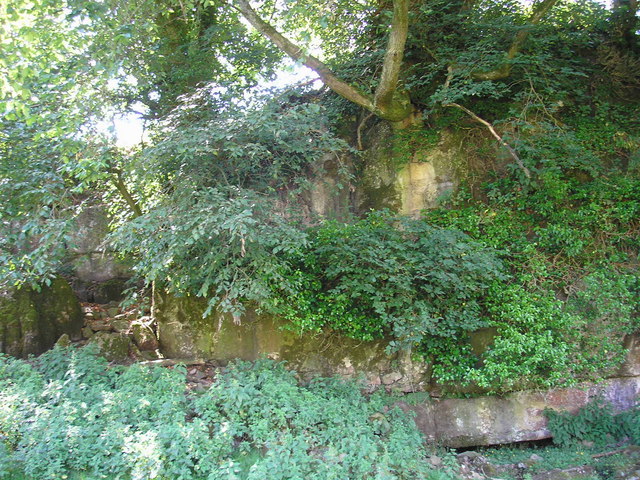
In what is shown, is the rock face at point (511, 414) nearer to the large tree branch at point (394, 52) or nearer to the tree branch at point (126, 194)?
the large tree branch at point (394, 52)

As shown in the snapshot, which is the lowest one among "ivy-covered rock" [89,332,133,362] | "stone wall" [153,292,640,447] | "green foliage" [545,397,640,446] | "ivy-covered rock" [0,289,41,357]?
"green foliage" [545,397,640,446]

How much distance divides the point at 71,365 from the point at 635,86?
914 cm

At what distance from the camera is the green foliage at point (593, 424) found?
5.40m

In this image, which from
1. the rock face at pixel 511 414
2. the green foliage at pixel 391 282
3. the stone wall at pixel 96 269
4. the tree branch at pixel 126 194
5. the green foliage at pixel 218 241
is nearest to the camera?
the green foliage at pixel 218 241

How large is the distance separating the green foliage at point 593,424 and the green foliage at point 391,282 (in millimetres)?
1698

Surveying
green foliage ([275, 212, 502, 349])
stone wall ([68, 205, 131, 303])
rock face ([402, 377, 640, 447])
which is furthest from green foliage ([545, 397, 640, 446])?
stone wall ([68, 205, 131, 303])

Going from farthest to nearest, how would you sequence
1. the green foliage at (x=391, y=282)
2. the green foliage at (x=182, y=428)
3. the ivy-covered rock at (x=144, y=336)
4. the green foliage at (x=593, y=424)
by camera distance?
the ivy-covered rock at (x=144, y=336) → the green foliage at (x=593, y=424) → the green foliage at (x=391, y=282) → the green foliage at (x=182, y=428)

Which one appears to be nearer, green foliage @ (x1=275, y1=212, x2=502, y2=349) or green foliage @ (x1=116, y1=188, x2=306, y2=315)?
green foliage @ (x1=116, y1=188, x2=306, y2=315)

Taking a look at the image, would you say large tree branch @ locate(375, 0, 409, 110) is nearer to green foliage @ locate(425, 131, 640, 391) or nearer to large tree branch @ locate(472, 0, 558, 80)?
large tree branch @ locate(472, 0, 558, 80)

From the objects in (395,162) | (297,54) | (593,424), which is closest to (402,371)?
(593,424)

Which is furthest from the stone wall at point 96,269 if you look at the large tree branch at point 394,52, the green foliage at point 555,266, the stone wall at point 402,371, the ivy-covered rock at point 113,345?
the green foliage at point 555,266

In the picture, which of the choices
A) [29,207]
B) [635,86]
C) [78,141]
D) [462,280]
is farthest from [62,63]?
[635,86]

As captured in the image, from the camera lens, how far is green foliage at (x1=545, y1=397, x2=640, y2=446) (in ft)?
17.7

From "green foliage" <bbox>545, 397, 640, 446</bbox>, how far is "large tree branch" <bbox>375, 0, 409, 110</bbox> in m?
4.88
